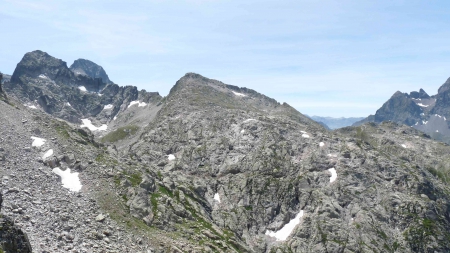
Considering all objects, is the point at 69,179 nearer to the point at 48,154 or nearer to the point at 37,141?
the point at 48,154

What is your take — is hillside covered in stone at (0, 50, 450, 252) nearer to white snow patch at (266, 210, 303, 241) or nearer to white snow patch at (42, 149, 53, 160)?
white snow patch at (42, 149, 53, 160)

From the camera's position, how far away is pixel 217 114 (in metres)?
167

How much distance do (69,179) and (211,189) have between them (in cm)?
6231

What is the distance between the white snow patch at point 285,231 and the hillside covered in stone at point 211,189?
1.07 ft

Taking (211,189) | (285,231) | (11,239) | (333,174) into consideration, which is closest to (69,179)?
(11,239)

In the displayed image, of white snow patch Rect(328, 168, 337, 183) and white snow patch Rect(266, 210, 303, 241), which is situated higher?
white snow patch Rect(328, 168, 337, 183)

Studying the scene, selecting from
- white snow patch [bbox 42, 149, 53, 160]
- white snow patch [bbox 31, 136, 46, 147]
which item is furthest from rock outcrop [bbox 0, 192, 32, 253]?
white snow patch [bbox 31, 136, 46, 147]

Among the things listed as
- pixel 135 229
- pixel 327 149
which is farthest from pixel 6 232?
pixel 327 149

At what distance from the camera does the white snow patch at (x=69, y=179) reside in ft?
190

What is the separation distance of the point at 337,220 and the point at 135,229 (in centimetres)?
7431

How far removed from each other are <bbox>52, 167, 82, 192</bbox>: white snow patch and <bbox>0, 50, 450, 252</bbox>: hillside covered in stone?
0.21 m

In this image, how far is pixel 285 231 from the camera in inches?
4210

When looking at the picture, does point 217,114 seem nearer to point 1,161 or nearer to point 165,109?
point 165,109

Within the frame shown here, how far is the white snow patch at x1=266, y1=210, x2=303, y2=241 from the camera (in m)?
105
